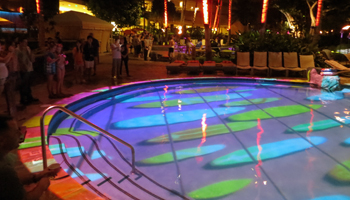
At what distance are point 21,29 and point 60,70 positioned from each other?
2397 centimetres

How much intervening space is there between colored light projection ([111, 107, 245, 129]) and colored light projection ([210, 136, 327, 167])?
2.19 m

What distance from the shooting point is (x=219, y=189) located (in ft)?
14.1

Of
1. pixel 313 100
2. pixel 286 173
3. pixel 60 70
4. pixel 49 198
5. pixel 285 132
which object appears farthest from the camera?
pixel 313 100

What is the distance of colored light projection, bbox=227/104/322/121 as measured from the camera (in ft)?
25.4

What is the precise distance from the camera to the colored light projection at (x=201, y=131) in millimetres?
6176

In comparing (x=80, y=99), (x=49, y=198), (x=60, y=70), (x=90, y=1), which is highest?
(x=90, y=1)

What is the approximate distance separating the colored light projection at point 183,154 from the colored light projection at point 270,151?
0.36 meters

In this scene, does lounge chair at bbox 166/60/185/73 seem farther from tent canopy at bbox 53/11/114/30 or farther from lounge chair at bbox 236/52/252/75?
tent canopy at bbox 53/11/114/30

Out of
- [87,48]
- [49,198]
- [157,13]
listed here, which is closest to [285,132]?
[49,198]

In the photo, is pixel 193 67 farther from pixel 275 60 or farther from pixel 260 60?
pixel 275 60

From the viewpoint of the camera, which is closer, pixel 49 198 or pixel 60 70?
pixel 49 198

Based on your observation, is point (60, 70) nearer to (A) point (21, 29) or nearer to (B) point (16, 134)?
(B) point (16, 134)

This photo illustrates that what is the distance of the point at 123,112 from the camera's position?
8.08m

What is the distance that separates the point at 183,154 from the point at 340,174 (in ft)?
8.69
